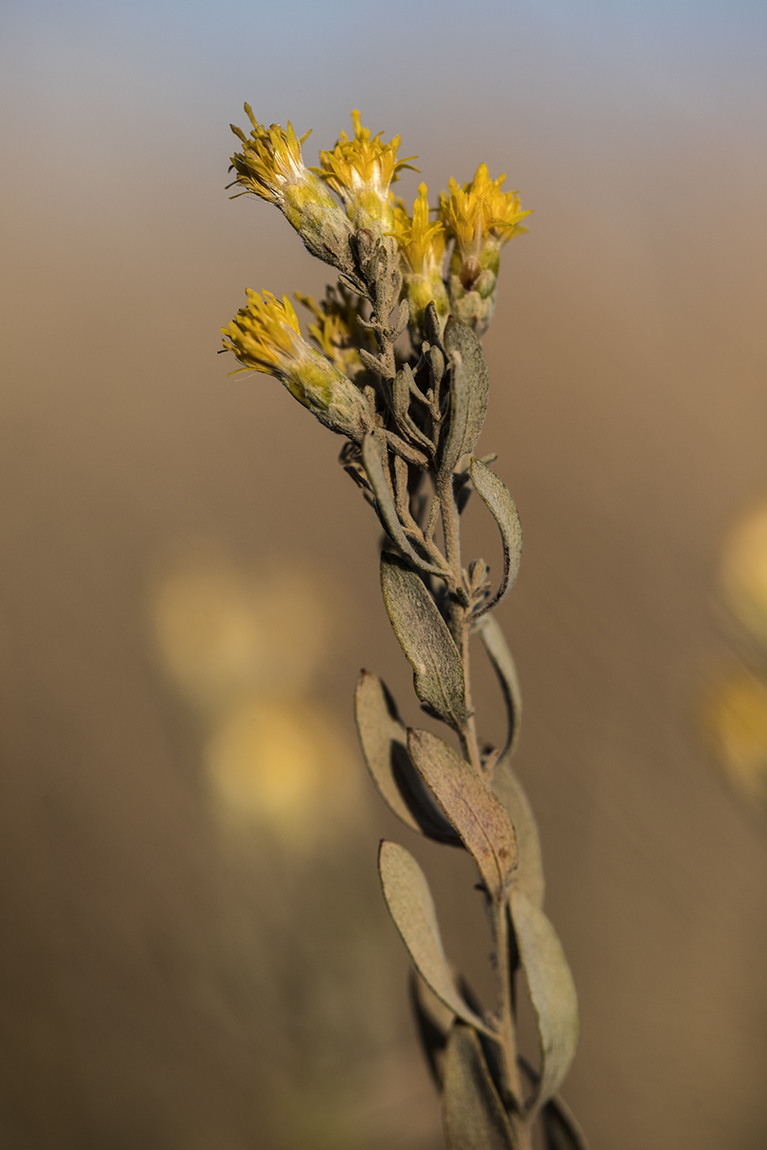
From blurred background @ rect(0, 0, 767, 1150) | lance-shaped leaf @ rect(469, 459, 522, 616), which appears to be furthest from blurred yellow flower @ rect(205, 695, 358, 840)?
lance-shaped leaf @ rect(469, 459, 522, 616)

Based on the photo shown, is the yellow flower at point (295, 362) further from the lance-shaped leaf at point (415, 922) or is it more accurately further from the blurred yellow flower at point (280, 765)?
the blurred yellow flower at point (280, 765)

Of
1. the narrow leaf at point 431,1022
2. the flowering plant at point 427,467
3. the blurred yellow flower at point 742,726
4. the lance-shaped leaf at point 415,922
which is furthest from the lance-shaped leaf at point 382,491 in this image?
the blurred yellow flower at point 742,726

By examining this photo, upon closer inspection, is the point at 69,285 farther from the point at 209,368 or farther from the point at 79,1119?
the point at 79,1119

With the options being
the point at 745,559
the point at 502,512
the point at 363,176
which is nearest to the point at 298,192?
the point at 363,176

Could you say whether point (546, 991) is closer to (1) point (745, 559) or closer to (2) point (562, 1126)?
(2) point (562, 1126)

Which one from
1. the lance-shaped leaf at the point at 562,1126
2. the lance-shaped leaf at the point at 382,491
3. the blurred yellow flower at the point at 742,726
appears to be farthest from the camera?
the blurred yellow flower at the point at 742,726

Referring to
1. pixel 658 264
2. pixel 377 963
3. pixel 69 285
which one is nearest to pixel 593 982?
pixel 377 963

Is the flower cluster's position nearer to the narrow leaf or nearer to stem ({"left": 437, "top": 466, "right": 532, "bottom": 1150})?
stem ({"left": 437, "top": 466, "right": 532, "bottom": 1150})

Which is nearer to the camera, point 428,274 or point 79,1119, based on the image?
point 428,274
